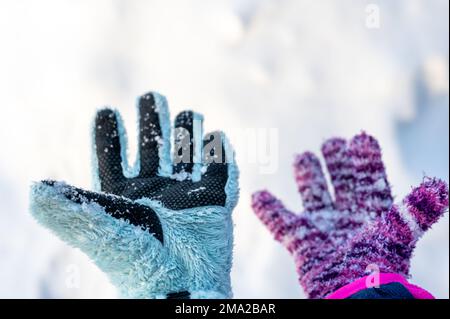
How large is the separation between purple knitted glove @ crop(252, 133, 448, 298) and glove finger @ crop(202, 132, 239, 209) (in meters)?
0.19

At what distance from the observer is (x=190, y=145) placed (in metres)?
0.79

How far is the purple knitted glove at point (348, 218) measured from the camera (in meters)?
0.68

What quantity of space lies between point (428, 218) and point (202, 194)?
28cm

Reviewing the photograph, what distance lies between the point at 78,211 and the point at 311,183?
488 mm

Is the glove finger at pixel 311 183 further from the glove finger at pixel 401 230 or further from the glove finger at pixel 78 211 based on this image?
the glove finger at pixel 78 211

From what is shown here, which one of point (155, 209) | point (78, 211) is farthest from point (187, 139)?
point (78, 211)

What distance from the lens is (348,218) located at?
2.88 feet

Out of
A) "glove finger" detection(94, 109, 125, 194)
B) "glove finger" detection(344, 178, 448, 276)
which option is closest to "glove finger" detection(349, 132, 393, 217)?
"glove finger" detection(344, 178, 448, 276)

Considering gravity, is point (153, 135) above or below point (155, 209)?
above

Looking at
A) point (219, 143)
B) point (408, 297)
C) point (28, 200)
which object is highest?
point (219, 143)

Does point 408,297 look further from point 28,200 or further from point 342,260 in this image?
point 28,200

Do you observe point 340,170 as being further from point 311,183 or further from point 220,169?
point 220,169
